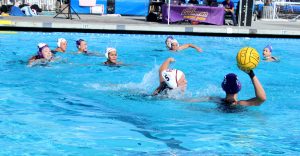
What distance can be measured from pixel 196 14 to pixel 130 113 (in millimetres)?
13425

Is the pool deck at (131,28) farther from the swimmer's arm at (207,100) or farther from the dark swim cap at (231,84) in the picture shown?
the dark swim cap at (231,84)

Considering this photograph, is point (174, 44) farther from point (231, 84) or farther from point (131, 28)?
point (231, 84)

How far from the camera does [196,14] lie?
2067 centimetres

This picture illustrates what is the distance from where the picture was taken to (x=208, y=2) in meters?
22.7

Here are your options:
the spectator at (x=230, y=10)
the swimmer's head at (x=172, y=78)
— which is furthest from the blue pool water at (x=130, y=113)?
the spectator at (x=230, y=10)

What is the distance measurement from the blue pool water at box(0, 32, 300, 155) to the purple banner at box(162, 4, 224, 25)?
7.02m

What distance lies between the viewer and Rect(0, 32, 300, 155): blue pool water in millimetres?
6117

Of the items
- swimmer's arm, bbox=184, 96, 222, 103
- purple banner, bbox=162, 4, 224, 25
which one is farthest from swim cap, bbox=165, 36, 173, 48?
purple banner, bbox=162, 4, 224, 25

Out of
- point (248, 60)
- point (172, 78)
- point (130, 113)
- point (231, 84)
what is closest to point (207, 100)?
point (172, 78)

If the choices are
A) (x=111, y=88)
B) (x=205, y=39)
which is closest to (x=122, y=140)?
(x=111, y=88)

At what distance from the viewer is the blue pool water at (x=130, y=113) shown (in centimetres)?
A: 612

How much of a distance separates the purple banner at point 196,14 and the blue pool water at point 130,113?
702 cm

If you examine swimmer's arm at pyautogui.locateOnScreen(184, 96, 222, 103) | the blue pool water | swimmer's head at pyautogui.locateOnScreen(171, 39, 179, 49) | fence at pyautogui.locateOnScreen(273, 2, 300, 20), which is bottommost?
the blue pool water

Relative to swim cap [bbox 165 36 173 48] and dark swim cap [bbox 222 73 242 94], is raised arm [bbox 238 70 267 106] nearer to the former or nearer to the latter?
dark swim cap [bbox 222 73 242 94]
